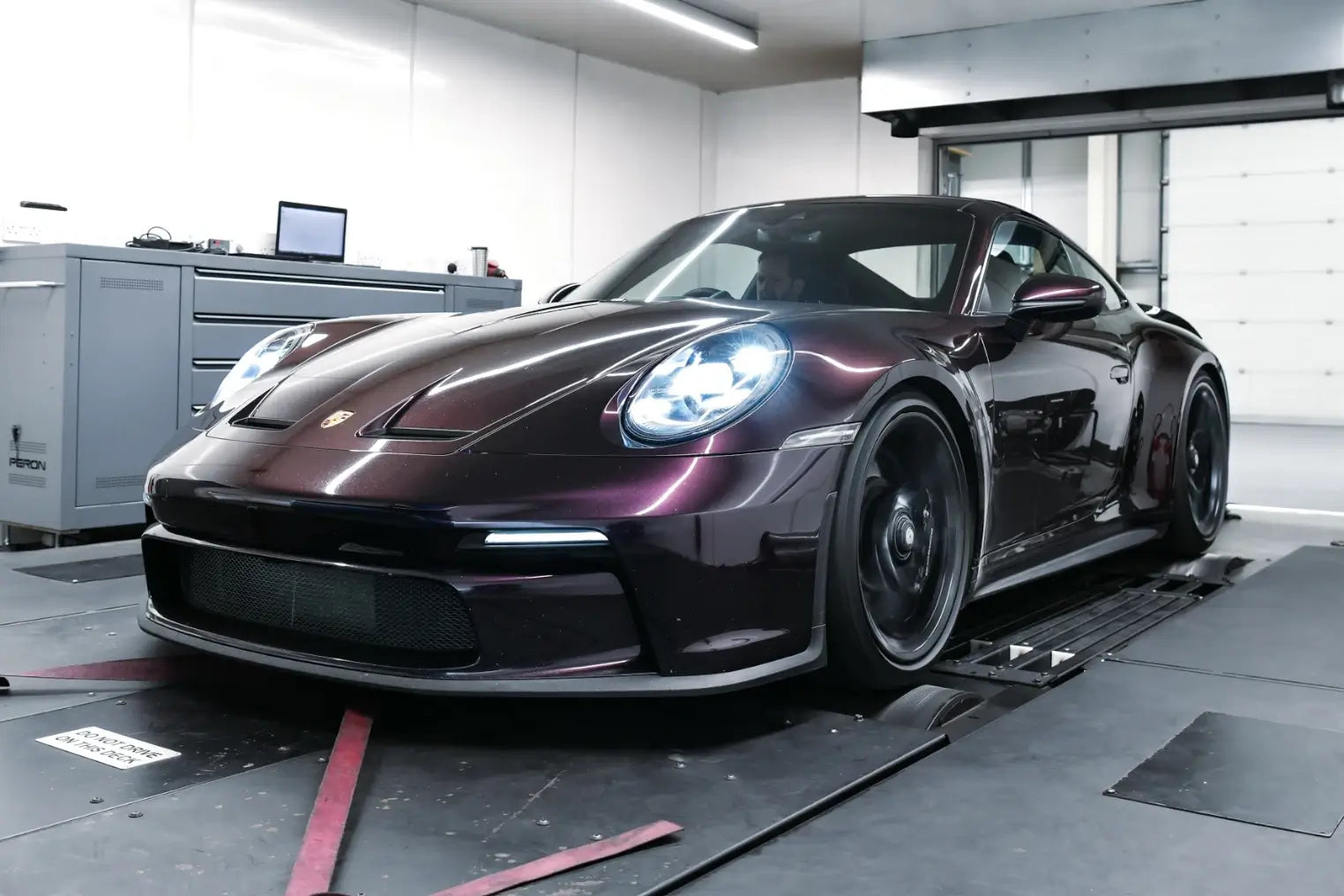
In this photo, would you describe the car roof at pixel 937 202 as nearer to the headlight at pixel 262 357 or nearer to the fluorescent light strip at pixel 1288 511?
the headlight at pixel 262 357

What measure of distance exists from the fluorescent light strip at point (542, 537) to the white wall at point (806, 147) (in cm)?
705

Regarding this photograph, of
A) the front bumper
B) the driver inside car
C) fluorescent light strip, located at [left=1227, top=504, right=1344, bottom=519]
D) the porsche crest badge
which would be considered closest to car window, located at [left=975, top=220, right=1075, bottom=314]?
the driver inside car

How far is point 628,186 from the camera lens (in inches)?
355

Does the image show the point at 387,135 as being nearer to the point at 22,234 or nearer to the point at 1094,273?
the point at 22,234

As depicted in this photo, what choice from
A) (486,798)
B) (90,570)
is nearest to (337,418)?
(486,798)

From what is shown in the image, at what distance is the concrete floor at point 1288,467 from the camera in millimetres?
6477

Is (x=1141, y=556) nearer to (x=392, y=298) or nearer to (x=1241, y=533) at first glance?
(x=1241, y=533)

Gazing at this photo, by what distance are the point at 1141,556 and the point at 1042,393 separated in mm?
1653

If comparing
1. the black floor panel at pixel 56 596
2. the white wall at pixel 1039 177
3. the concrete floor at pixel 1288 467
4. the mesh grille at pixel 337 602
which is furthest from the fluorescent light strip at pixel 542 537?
the white wall at pixel 1039 177

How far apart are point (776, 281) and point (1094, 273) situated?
52.9 inches

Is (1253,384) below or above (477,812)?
above

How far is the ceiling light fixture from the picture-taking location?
708 centimetres

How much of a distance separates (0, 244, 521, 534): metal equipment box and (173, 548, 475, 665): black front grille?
2625 mm

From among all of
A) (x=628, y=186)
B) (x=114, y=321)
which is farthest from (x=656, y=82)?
(x=114, y=321)
